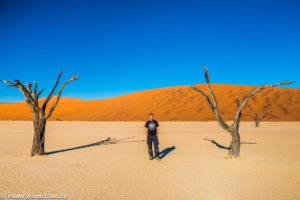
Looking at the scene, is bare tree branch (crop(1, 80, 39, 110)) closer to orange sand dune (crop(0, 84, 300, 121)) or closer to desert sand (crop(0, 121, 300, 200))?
desert sand (crop(0, 121, 300, 200))

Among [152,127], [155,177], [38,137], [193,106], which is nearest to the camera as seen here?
[155,177]

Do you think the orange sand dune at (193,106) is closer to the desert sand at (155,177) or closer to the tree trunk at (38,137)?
the desert sand at (155,177)

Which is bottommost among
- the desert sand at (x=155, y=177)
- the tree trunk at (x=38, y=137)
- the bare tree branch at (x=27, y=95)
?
the desert sand at (x=155, y=177)

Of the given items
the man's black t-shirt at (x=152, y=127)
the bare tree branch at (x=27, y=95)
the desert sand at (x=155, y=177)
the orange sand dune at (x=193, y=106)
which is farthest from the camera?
the orange sand dune at (x=193, y=106)

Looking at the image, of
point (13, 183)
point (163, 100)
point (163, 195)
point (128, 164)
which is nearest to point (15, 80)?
point (13, 183)

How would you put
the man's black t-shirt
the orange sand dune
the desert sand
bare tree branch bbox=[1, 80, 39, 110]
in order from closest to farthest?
1. the desert sand
2. the man's black t-shirt
3. bare tree branch bbox=[1, 80, 39, 110]
4. the orange sand dune

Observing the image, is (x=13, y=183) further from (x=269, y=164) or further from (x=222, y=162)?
(x=269, y=164)

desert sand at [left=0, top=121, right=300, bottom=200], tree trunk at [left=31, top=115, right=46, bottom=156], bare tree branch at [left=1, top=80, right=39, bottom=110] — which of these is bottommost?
desert sand at [left=0, top=121, right=300, bottom=200]

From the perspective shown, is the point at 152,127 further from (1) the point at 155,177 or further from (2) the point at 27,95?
(2) the point at 27,95

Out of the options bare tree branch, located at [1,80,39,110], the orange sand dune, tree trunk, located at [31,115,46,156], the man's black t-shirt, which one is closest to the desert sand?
tree trunk, located at [31,115,46,156]

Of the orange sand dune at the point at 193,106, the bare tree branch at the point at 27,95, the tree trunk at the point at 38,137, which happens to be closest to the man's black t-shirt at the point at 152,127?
the tree trunk at the point at 38,137

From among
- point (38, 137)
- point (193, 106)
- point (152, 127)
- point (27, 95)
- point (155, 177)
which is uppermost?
point (193, 106)

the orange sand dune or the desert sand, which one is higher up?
the orange sand dune

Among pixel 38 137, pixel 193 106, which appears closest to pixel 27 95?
pixel 38 137
